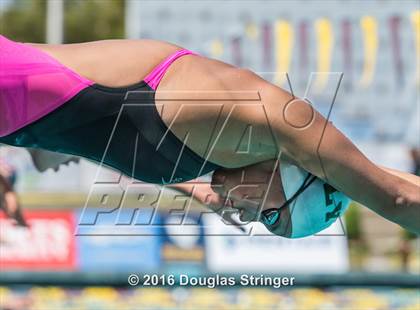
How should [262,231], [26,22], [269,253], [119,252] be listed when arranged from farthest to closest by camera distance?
1. [26,22]
2. [119,252]
3. [269,253]
4. [262,231]

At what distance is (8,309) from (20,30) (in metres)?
17.8

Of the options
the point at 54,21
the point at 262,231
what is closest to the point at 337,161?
the point at 262,231

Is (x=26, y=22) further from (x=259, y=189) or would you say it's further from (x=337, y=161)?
(x=337, y=161)

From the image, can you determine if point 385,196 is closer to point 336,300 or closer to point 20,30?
point 336,300

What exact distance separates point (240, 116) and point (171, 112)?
0.15 meters

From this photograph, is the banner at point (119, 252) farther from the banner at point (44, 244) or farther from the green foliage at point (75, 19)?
the green foliage at point (75, 19)

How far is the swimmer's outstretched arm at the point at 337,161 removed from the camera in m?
1.73

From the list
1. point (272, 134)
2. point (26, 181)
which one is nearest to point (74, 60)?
point (272, 134)

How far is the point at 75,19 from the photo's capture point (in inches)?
866

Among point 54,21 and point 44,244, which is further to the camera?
point 54,21

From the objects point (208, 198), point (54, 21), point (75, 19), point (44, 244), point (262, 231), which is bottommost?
point (75, 19)

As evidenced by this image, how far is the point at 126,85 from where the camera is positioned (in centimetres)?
179

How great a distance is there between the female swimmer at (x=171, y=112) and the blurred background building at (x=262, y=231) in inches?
96.1

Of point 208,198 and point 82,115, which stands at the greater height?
point 82,115
